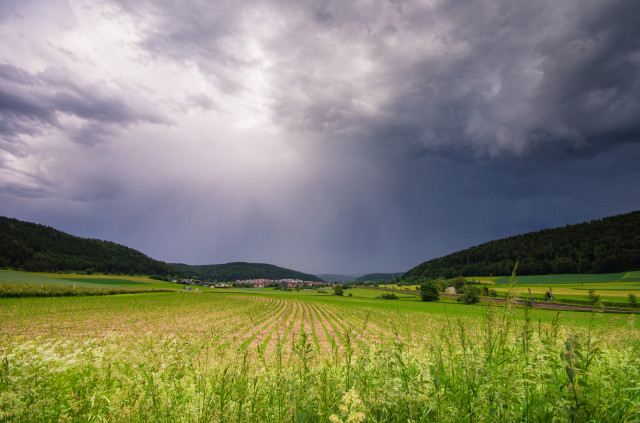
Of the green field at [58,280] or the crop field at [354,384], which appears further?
the green field at [58,280]

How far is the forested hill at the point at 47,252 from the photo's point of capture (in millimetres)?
139125

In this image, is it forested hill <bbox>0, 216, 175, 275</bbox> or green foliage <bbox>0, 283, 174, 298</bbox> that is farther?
forested hill <bbox>0, 216, 175, 275</bbox>

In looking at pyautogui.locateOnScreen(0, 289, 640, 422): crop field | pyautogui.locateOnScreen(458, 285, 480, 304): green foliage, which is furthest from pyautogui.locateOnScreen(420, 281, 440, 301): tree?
pyautogui.locateOnScreen(0, 289, 640, 422): crop field

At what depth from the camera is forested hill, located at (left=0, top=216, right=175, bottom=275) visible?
139 m

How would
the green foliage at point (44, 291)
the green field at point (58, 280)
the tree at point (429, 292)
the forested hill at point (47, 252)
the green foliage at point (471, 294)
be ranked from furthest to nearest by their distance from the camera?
the forested hill at point (47, 252)
the tree at point (429, 292)
the green field at point (58, 280)
the green foliage at point (44, 291)
the green foliage at point (471, 294)

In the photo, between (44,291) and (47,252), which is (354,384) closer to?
(44,291)

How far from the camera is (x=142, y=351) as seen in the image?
4391 mm

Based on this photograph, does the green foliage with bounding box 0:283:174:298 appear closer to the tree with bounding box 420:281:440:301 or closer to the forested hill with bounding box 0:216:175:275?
the forested hill with bounding box 0:216:175:275

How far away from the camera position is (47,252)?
158m

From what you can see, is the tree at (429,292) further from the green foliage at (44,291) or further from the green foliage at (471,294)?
the green foliage at (44,291)

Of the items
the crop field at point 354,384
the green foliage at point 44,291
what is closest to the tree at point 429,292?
the green foliage at point 44,291

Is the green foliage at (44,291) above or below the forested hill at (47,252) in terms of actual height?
below

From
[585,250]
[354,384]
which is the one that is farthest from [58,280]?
[585,250]

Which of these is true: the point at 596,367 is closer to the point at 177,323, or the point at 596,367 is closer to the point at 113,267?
the point at 177,323
